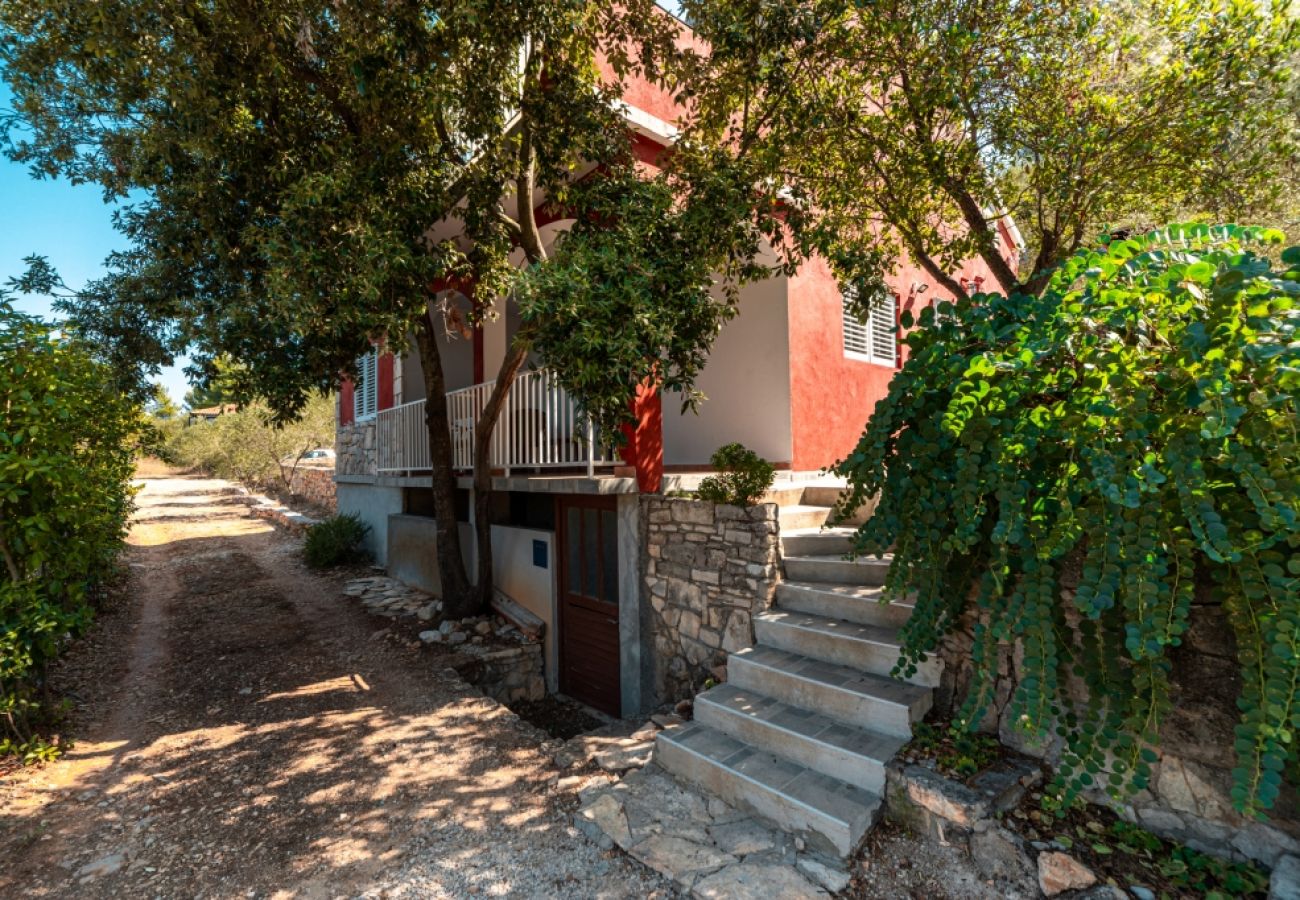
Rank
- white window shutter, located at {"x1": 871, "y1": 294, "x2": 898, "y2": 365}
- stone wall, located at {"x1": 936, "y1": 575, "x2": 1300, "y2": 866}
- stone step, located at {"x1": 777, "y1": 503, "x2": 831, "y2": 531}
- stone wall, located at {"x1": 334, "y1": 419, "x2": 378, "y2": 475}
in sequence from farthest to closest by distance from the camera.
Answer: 1. stone wall, located at {"x1": 334, "y1": 419, "x2": 378, "y2": 475}
2. white window shutter, located at {"x1": 871, "y1": 294, "x2": 898, "y2": 365}
3. stone step, located at {"x1": 777, "y1": 503, "x2": 831, "y2": 531}
4. stone wall, located at {"x1": 936, "y1": 575, "x2": 1300, "y2": 866}

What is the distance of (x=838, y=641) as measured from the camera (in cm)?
430

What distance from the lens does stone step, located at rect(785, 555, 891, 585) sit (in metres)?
4.86

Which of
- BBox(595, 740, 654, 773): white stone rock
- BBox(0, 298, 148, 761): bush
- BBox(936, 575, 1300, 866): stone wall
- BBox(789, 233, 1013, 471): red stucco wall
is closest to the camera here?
BBox(936, 575, 1300, 866): stone wall

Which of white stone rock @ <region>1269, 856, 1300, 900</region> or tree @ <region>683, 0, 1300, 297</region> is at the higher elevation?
tree @ <region>683, 0, 1300, 297</region>

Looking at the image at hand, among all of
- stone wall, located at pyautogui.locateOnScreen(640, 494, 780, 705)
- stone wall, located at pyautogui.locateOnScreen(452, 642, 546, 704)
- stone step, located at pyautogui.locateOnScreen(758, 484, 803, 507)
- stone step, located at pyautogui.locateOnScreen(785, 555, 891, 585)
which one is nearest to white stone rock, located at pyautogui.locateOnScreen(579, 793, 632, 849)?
stone wall, located at pyautogui.locateOnScreen(640, 494, 780, 705)

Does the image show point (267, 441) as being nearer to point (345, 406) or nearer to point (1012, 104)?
point (345, 406)

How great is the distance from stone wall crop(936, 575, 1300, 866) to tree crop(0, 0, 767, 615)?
358cm

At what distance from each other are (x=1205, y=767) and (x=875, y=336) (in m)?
8.01

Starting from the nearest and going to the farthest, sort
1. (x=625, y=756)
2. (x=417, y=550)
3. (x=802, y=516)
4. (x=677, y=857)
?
(x=677, y=857) < (x=625, y=756) < (x=802, y=516) < (x=417, y=550)

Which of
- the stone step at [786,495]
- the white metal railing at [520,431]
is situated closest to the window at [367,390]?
the white metal railing at [520,431]

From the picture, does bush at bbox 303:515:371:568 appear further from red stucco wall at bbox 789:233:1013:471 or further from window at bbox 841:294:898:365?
window at bbox 841:294:898:365

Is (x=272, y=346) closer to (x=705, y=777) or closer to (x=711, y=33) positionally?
(x=711, y=33)

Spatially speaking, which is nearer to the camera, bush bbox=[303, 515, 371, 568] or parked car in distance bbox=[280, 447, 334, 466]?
bush bbox=[303, 515, 371, 568]

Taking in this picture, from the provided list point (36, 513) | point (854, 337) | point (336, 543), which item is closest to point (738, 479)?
point (854, 337)
